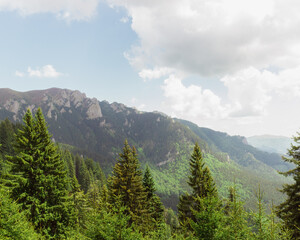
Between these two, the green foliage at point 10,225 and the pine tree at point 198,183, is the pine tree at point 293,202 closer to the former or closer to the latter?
the pine tree at point 198,183

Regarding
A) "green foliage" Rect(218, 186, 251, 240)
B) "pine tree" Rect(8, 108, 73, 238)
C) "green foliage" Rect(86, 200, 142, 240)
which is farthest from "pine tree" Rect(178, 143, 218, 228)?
"pine tree" Rect(8, 108, 73, 238)

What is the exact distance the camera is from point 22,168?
16016 mm

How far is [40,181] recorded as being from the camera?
52.7ft

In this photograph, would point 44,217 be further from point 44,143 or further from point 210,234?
point 210,234

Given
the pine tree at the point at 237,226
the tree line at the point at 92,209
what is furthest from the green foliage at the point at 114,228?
the pine tree at the point at 237,226

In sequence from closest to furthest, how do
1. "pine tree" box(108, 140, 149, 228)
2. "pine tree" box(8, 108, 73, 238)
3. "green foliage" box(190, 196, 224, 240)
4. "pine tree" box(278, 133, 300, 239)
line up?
"green foliage" box(190, 196, 224, 240)
"pine tree" box(278, 133, 300, 239)
"pine tree" box(8, 108, 73, 238)
"pine tree" box(108, 140, 149, 228)

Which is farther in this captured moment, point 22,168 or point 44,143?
point 44,143

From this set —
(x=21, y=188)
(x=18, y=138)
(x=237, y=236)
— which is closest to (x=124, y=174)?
(x=21, y=188)

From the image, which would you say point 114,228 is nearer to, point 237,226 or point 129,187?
point 129,187

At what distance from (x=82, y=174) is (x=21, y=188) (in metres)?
59.5

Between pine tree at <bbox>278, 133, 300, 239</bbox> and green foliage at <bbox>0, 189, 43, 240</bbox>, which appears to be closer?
green foliage at <bbox>0, 189, 43, 240</bbox>

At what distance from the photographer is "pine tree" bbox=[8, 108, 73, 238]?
15.6 m

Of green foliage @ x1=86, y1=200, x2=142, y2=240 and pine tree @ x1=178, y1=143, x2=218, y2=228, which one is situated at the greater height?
pine tree @ x1=178, y1=143, x2=218, y2=228

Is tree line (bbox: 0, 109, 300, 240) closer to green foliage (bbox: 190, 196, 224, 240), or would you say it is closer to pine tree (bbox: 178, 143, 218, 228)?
green foliage (bbox: 190, 196, 224, 240)
